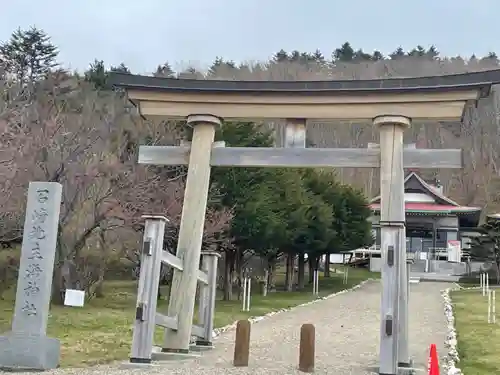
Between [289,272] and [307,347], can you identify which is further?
[289,272]

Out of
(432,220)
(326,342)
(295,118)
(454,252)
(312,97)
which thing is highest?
(432,220)

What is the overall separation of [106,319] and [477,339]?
9029mm

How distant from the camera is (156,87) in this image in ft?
36.9

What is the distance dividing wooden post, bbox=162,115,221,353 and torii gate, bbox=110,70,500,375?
0.06ft

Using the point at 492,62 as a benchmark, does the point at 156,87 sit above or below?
below

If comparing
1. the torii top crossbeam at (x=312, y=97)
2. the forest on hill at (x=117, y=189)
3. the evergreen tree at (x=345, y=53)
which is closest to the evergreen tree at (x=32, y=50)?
the forest on hill at (x=117, y=189)

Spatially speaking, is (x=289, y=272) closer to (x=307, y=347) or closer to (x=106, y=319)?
(x=106, y=319)

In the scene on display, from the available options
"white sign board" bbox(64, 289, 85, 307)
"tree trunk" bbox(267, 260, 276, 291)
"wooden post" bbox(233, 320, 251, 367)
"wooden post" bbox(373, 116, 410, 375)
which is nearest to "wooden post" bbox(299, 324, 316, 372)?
"wooden post" bbox(233, 320, 251, 367)

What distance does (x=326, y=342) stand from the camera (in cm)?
1434

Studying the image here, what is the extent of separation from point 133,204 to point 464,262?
28.7 meters

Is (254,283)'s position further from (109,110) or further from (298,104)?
(298,104)

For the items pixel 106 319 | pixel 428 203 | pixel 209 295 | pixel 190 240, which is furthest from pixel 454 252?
pixel 190 240

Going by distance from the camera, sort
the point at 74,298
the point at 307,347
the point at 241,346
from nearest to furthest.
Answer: the point at 307,347 → the point at 241,346 → the point at 74,298

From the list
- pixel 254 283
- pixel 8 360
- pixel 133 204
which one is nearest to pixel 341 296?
pixel 254 283
